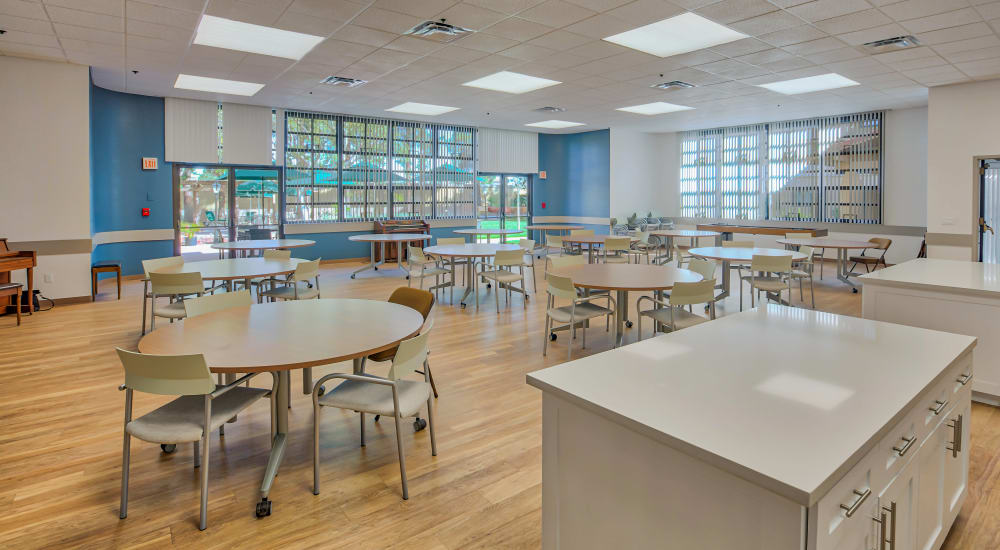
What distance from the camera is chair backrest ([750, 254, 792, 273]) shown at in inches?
243

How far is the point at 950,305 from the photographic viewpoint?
3.46 m

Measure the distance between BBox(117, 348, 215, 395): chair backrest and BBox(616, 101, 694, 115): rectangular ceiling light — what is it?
32.3 feet

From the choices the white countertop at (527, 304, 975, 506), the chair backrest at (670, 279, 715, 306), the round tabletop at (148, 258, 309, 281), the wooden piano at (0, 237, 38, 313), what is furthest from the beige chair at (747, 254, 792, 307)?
the wooden piano at (0, 237, 38, 313)

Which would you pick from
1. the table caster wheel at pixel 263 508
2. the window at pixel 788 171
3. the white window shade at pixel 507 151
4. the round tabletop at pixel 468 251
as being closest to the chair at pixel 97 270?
the round tabletop at pixel 468 251

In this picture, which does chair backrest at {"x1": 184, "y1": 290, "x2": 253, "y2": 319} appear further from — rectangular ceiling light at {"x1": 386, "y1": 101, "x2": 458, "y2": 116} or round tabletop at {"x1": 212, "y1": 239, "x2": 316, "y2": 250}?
rectangular ceiling light at {"x1": 386, "y1": 101, "x2": 458, "y2": 116}

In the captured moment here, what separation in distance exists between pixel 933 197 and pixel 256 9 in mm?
9902

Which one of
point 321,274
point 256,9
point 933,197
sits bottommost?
point 321,274

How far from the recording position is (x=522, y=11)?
17.2ft

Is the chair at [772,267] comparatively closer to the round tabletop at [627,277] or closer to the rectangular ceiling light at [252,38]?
the round tabletop at [627,277]

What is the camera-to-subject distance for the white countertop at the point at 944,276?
3426 mm

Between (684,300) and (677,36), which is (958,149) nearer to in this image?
(677,36)

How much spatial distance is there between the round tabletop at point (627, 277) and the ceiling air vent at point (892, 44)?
3.66 metres

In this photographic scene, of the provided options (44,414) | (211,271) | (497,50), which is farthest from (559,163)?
(44,414)

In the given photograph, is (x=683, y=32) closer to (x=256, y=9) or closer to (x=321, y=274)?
(x=256, y=9)
